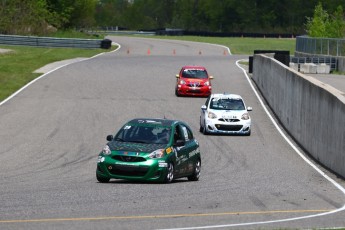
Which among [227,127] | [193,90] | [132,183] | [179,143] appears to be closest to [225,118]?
[227,127]

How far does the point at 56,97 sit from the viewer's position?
43844 mm

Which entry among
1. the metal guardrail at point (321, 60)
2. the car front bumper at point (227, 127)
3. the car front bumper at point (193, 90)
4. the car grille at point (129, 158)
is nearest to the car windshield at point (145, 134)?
the car grille at point (129, 158)

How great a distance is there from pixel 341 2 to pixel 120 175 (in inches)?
5830

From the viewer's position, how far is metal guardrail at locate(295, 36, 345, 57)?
6788 cm

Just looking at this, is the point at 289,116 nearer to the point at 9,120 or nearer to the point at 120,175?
the point at 9,120

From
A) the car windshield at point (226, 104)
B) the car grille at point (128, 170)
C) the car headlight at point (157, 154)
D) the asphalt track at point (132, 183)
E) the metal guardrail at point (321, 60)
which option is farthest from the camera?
the metal guardrail at point (321, 60)

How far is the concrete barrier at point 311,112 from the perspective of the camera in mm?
24484

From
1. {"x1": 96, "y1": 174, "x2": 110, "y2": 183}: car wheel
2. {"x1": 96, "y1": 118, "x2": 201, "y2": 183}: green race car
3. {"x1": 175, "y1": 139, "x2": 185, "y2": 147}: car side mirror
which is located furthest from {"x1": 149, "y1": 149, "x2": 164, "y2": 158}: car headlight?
{"x1": 96, "y1": 174, "x2": 110, "y2": 183}: car wheel

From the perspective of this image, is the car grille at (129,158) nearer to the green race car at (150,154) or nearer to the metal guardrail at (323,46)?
the green race car at (150,154)

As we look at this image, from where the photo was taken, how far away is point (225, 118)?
3400 centimetres

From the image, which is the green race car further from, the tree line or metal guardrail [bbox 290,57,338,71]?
the tree line

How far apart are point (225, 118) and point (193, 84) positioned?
1180 cm

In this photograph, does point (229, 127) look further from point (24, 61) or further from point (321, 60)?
point (321, 60)

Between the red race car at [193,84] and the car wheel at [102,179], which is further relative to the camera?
the red race car at [193,84]
